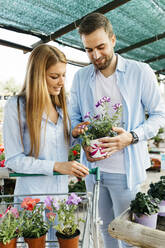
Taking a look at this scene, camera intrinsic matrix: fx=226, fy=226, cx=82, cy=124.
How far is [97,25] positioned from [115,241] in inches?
58.1

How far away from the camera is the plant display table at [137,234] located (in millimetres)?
909

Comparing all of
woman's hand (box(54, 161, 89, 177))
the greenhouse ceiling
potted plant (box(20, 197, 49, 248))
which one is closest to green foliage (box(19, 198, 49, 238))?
potted plant (box(20, 197, 49, 248))

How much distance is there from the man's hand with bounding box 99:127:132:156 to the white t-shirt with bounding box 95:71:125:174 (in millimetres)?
151

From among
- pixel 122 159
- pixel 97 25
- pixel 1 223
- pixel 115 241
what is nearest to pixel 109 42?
pixel 97 25

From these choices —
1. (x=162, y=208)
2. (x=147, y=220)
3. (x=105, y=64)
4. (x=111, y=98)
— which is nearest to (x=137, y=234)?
(x=147, y=220)

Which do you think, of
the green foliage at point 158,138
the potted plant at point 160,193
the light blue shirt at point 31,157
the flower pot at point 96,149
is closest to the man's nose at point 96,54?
the light blue shirt at point 31,157

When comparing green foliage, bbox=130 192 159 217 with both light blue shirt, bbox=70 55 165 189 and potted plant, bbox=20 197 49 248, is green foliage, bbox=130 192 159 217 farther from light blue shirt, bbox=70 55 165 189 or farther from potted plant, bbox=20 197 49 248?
potted plant, bbox=20 197 49 248

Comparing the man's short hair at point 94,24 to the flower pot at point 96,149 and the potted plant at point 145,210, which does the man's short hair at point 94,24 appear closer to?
the flower pot at point 96,149

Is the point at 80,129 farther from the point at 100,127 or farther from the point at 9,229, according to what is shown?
the point at 9,229

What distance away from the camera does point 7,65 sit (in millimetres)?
7043

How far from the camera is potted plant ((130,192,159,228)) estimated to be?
1.06 metres

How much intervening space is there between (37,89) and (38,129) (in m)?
0.21

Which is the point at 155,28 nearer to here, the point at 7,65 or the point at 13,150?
the point at 13,150

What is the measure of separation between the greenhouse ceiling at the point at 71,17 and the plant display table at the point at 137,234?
1998mm
